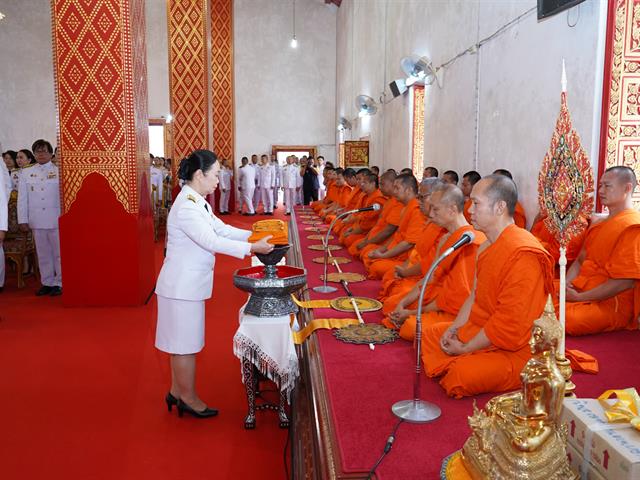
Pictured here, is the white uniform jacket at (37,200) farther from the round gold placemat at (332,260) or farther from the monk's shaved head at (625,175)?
the monk's shaved head at (625,175)

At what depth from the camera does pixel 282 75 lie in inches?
790

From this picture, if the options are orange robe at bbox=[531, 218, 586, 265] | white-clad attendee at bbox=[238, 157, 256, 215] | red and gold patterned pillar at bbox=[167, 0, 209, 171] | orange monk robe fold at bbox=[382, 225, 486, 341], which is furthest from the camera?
white-clad attendee at bbox=[238, 157, 256, 215]

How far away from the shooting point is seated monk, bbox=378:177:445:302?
420cm

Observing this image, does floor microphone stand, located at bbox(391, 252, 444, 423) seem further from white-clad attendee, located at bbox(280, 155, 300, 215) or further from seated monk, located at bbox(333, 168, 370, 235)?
white-clad attendee, located at bbox(280, 155, 300, 215)

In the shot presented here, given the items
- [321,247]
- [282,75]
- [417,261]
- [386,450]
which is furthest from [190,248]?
[282,75]

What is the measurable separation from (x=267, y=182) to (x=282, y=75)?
4448 millimetres

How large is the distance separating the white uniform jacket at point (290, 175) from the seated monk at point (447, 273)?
46.8ft

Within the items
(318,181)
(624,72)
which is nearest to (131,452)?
(624,72)

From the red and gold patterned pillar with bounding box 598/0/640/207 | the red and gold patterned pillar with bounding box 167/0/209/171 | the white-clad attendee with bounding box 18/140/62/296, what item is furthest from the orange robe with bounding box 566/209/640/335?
the red and gold patterned pillar with bounding box 167/0/209/171

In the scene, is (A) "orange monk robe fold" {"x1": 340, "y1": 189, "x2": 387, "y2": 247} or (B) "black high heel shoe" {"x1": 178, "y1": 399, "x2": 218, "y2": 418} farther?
(A) "orange monk robe fold" {"x1": 340, "y1": 189, "x2": 387, "y2": 247}

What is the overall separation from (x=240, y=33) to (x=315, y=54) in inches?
101

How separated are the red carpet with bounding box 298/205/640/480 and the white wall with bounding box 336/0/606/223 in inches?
68.1

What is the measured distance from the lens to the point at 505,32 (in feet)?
20.3

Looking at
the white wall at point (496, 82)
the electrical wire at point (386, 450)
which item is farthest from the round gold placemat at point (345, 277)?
the electrical wire at point (386, 450)
